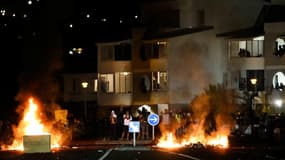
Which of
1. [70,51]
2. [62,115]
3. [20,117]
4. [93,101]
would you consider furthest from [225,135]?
[70,51]

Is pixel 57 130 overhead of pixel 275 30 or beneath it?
beneath

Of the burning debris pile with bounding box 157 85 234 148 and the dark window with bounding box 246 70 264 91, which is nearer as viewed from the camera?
the burning debris pile with bounding box 157 85 234 148

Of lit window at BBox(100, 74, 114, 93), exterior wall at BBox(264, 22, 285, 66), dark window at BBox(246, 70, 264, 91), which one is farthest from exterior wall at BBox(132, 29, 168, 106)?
exterior wall at BBox(264, 22, 285, 66)

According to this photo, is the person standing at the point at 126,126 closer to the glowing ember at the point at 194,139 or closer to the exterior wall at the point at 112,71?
the glowing ember at the point at 194,139

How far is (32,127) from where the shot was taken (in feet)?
144

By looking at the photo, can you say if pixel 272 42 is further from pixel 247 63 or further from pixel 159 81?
pixel 159 81

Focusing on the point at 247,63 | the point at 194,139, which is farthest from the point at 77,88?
the point at 194,139

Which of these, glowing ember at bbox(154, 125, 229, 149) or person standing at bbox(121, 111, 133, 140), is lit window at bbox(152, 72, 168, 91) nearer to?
person standing at bbox(121, 111, 133, 140)

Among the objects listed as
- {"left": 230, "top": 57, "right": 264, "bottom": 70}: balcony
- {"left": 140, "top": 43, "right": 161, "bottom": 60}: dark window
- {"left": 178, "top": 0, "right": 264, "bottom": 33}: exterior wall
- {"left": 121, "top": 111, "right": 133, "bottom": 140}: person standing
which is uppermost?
{"left": 178, "top": 0, "right": 264, "bottom": 33}: exterior wall

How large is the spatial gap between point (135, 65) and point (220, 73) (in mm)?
8657

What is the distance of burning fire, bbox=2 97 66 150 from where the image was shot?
43.2 meters

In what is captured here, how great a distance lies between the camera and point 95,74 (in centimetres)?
8319

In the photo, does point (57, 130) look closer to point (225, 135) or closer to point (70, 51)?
point (225, 135)

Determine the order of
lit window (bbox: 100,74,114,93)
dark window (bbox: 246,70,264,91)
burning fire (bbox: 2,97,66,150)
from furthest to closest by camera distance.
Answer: lit window (bbox: 100,74,114,93)
dark window (bbox: 246,70,264,91)
burning fire (bbox: 2,97,66,150)
